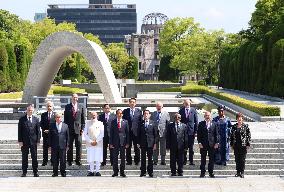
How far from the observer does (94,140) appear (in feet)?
43.1

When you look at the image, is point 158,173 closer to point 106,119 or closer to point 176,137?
point 176,137

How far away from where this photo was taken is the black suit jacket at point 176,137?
1316 cm

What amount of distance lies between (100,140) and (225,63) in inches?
2236

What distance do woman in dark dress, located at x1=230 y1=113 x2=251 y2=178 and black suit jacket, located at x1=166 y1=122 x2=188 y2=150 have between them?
111 cm

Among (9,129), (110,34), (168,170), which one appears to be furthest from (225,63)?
(110,34)

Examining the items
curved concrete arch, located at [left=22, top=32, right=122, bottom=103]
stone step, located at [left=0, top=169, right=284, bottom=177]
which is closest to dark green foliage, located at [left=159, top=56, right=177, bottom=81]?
curved concrete arch, located at [left=22, top=32, right=122, bottom=103]

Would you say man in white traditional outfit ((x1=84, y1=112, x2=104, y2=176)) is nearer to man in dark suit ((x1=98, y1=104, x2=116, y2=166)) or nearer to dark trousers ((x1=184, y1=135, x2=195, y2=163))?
man in dark suit ((x1=98, y1=104, x2=116, y2=166))

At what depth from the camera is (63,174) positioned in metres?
13.2

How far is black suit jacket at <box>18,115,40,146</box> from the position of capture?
524 inches

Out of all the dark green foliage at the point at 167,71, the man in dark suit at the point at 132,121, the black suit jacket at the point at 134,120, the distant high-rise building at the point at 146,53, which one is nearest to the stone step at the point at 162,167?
the man in dark suit at the point at 132,121

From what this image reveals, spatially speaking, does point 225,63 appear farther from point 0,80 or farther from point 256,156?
point 256,156

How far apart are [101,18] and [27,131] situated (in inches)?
6602

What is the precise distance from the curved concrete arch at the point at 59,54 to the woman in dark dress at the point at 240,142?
1167cm

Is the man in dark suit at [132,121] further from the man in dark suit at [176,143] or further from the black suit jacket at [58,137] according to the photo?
the black suit jacket at [58,137]
